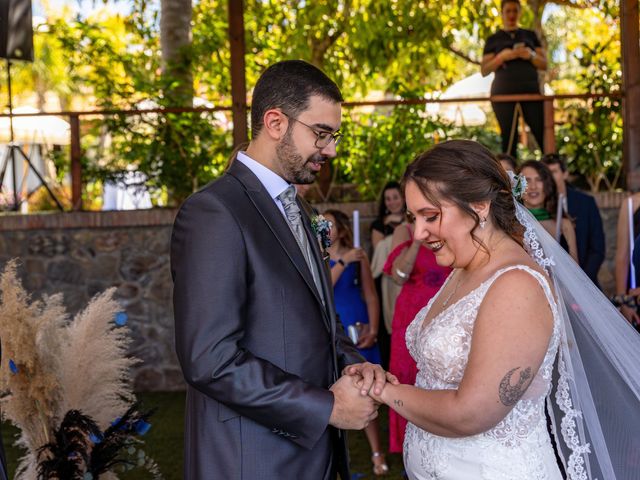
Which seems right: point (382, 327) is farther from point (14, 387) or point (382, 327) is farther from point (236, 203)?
point (236, 203)

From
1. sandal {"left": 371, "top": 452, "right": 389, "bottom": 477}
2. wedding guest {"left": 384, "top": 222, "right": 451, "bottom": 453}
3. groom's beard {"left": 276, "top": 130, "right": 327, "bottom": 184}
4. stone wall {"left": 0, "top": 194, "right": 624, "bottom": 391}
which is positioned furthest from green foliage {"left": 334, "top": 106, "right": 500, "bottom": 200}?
groom's beard {"left": 276, "top": 130, "right": 327, "bottom": 184}

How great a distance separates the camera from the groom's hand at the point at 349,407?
2.54 m

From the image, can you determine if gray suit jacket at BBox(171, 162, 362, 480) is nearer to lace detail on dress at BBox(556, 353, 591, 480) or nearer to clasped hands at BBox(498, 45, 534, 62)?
lace detail on dress at BBox(556, 353, 591, 480)

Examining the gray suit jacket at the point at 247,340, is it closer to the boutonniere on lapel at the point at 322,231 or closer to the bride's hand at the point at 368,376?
the bride's hand at the point at 368,376

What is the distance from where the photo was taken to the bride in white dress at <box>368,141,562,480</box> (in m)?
2.39

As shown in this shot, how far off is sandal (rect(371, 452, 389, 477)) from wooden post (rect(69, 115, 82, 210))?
3.88m

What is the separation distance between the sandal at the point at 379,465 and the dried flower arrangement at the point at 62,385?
6.49 feet

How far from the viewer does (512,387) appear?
239 centimetres

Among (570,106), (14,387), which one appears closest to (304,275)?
(14,387)

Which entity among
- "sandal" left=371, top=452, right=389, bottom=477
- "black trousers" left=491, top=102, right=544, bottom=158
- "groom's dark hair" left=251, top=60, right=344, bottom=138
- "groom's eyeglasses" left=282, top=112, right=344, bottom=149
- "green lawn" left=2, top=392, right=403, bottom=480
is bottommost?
"green lawn" left=2, top=392, right=403, bottom=480

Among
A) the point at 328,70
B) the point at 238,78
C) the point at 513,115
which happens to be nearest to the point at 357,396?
the point at 238,78

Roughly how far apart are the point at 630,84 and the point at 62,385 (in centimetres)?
629

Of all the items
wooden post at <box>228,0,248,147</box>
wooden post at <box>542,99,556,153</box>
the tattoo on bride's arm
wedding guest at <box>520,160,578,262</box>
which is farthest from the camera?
wooden post at <box>542,99,556,153</box>

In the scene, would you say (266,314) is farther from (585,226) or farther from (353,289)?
(585,226)
